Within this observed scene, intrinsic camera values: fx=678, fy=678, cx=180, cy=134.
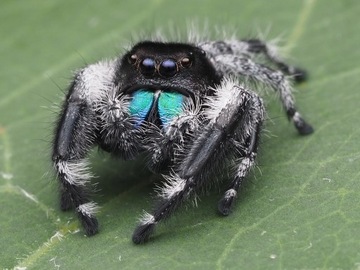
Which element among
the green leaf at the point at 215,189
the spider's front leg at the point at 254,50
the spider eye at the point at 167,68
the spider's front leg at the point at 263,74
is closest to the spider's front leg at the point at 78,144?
the green leaf at the point at 215,189

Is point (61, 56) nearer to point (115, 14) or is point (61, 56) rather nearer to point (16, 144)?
point (115, 14)

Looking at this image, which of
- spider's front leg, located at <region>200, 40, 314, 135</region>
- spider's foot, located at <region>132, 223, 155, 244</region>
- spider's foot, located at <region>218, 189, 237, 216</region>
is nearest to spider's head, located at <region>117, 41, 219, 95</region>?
spider's front leg, located at <region>200, 40, 314, 135</region>

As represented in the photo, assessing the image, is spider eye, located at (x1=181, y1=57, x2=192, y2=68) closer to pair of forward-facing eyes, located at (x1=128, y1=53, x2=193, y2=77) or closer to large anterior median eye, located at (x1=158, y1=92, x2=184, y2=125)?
pair of forward-facing eyes, located at (x1=128, y1=53, x2=193, y2=77)

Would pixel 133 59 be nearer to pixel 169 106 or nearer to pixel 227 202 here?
pixel 169 106

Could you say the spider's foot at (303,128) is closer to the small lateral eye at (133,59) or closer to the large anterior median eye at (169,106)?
the large anterior median eye at (169,106)

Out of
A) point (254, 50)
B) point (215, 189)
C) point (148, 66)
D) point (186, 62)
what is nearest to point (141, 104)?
point (148, 66)

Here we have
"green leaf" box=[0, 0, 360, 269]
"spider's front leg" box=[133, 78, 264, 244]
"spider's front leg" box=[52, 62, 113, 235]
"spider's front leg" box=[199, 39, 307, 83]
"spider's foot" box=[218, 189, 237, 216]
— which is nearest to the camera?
"green leaf" box=[0, 0, 360, 269]

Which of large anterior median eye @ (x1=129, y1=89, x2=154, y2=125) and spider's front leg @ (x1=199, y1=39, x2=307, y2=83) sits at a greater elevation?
large anterior median eye @ (x1=129, y1=89, x2=154, y2=125)
